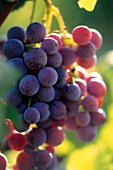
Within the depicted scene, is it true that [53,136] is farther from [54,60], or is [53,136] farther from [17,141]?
[54,60]

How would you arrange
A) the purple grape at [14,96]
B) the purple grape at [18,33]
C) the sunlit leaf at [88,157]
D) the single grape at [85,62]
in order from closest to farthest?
1. the purple grape at [14,96]
2. the purple grape at [18,33]
3. the single grape at [85,62]
4. the sunlit leaf at [88,157]

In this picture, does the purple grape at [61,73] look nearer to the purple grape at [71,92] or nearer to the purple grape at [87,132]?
A: the purple grape at [71,92]

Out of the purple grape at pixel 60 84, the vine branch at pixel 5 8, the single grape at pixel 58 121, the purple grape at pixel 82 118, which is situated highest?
the vine branch at pixel 5 8

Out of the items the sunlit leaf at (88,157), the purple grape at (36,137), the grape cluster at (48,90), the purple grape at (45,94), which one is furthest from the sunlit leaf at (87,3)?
the sunlit leaf at (88,157)

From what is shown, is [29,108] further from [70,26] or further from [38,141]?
[70,26]

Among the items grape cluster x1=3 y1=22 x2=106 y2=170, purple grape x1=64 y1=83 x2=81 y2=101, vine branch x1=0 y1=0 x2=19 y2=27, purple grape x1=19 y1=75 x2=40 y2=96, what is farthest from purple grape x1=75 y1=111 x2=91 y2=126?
vine branch x1=0 y1=0 x2=19 y2=27

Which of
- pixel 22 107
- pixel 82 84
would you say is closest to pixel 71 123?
pixel 82 84

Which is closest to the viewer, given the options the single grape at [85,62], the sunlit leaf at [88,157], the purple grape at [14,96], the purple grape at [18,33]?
the purple grape at [14,96]
